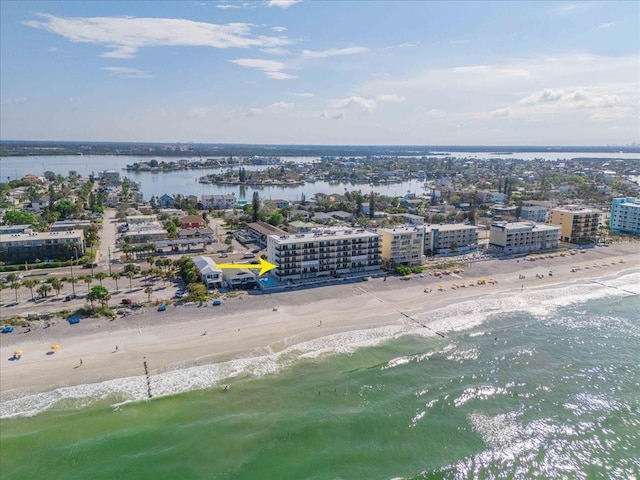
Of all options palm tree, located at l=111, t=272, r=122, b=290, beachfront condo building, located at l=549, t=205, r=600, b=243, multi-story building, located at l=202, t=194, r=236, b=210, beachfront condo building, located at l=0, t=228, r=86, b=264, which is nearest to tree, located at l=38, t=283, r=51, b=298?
palm tree, located at l=111, t=272, r=122, b=290

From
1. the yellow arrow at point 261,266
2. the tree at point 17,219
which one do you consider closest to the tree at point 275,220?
the yellow arrow at point 261,266

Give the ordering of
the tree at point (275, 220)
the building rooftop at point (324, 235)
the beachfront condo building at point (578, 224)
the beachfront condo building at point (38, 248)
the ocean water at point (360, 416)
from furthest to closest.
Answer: the tree at point (275, 220), the beachfront condo building at point (578, 224), the beachfront condo building at point (38, 248), the building rooftop at point (324, 235), the ocean water at point (360, 416)

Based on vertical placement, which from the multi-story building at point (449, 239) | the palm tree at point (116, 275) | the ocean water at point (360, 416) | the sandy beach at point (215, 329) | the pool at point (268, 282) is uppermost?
the multi-story building at point (449, 239)

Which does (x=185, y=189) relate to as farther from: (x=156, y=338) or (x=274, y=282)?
(x=156, y=338)

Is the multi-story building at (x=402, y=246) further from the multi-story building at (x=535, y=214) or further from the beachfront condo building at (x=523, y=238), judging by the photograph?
the multi-story building at (x=535, y=214)

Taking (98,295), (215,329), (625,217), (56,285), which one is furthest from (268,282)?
(625,217)

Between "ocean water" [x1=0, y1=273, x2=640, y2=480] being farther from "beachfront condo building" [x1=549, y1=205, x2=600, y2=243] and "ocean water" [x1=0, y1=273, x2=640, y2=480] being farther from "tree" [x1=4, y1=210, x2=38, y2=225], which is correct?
"tree" [x1=4, y1=210, x2=38, y2=225]

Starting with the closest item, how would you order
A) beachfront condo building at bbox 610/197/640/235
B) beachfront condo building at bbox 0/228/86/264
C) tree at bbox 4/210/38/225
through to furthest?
1. beachfront condo building at bbox 0/228/86/264
2. tree at bbox 4/210/38/225
3. beachfront condo building at bbox 610/197/640/235
